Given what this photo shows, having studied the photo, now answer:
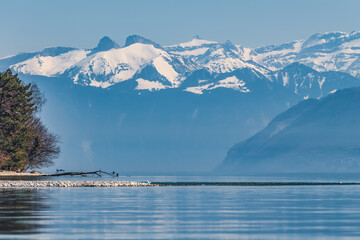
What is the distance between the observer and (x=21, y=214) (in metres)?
72.1

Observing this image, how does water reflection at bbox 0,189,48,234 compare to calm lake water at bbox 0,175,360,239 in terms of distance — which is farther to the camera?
water reflection at bbox 0,189,48,234

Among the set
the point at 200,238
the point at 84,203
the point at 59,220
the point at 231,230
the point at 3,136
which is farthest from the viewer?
the point at 3,136

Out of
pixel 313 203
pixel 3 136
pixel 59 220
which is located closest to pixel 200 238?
pixel 59 220

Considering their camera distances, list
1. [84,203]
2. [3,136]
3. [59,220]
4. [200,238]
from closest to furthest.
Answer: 1. [200,238]
2. [59,220]
3. [84,203]
4. [3,136]

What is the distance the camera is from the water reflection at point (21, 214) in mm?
60000

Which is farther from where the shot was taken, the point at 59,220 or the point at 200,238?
the point at 59,220

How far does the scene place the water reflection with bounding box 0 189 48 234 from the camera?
60.0 meters

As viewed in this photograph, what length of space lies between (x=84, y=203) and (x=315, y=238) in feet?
120

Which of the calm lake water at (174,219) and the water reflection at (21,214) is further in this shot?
the water reflection at (21,214)

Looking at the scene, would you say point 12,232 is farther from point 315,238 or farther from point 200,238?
point 315,238

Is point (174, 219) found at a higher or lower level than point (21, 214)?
lower

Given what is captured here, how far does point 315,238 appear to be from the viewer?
185ft

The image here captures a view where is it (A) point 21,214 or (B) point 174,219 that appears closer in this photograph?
(B) point 174,219

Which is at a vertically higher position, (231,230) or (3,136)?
(3,136)
